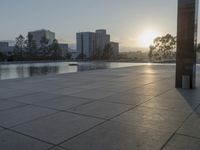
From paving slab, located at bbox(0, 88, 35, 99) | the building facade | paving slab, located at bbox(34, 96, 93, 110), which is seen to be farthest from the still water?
the building facade

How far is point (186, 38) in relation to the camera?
6.42 m

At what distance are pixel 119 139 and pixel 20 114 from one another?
203cm

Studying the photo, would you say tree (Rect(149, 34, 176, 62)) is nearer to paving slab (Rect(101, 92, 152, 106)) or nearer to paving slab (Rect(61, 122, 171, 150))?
paving slab (Rect(101, 92, 152, 106))

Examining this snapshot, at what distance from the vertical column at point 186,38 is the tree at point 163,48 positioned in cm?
3168

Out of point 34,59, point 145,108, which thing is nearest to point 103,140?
point 145,108

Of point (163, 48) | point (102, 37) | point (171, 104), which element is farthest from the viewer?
point (102, 37)

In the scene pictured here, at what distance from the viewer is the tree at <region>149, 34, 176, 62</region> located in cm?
3681

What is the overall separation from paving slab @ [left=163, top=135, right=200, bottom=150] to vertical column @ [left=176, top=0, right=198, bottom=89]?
4250mm

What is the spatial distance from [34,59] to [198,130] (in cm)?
5498

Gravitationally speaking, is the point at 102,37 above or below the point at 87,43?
above

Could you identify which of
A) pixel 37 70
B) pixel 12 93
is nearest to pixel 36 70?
pixel 37 70

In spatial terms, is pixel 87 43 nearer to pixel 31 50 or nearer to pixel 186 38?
pixel 31 50

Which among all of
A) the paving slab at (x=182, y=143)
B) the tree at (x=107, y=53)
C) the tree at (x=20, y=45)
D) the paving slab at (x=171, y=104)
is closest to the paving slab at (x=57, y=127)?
the paving slab at (x=182, y=143)

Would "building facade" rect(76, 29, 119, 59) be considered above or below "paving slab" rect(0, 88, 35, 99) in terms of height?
above
